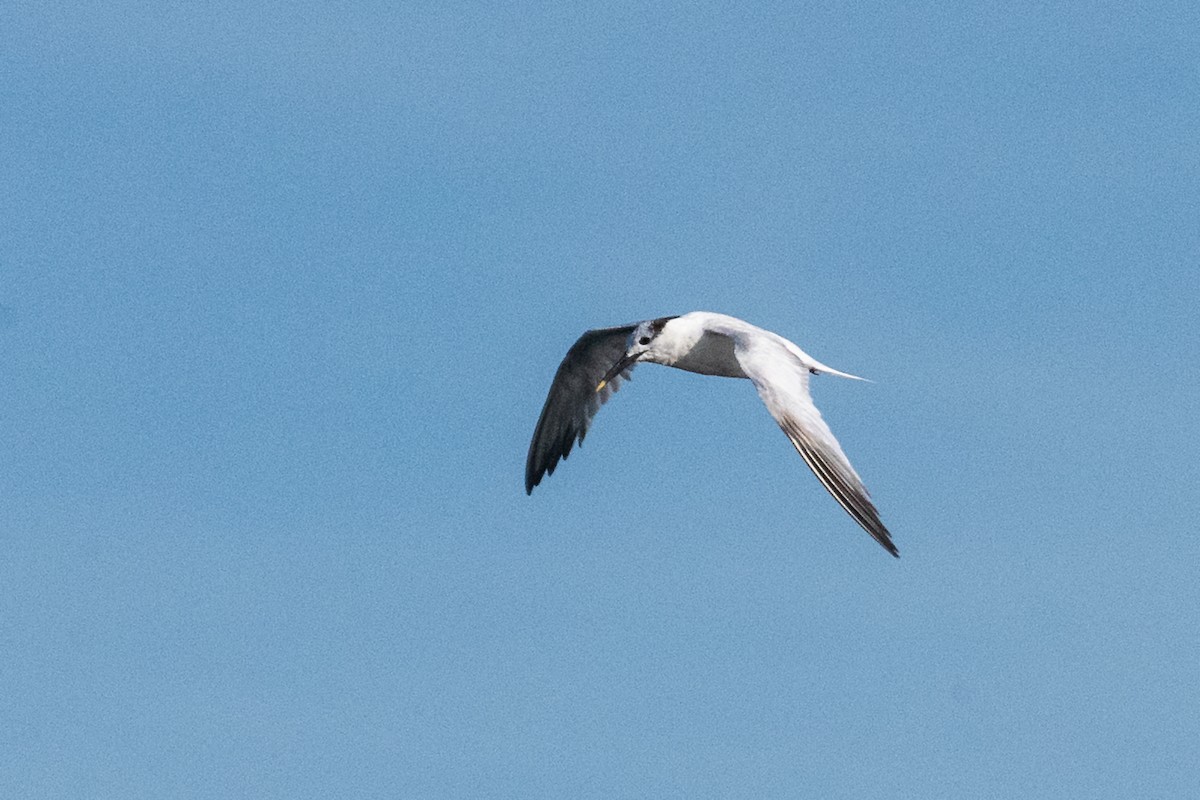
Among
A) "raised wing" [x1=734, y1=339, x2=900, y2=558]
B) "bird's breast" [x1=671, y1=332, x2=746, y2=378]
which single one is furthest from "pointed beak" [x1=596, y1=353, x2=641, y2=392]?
"raised wing" [x1=734, y1=339, x2=900, y2=558]

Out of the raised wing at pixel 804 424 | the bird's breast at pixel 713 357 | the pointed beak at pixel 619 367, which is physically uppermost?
the pointed beak at pixel 619 367

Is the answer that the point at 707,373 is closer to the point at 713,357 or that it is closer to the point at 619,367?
the point at 713,357

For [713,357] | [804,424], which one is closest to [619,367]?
[713,357]

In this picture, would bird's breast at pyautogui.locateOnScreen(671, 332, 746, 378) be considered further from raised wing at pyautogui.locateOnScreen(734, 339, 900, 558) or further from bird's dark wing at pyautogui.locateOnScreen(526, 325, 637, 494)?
bird's dark wing at pyautogui.locateOnScreen(526, 325, 637, 494)

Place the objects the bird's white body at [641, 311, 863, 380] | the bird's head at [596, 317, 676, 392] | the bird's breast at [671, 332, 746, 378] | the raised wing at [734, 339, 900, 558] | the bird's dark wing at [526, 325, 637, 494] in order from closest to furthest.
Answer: the raised wing at [734, 339, 900, 558], the bird's white body at [641, 311, 863, 380], the bird's breast at [671, 332, 746, 378], the bird's head at [596, 317, 676, 392], the bird's dark wing at [526, 325, 637, 494]

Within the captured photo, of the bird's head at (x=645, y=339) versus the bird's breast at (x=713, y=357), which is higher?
the bird's head at (x=645, y=339)

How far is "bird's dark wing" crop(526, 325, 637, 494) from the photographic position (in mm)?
30266

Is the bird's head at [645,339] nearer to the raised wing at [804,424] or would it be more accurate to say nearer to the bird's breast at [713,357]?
the bird's breast at [713,357]

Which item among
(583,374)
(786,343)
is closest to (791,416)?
(786,343)

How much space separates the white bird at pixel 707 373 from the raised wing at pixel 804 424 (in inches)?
0.5

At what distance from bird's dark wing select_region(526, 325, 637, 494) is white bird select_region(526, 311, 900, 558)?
0.06ft

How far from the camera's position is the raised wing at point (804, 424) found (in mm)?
20906

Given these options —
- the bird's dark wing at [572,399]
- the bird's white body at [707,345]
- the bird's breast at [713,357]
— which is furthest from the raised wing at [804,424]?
the bird's dark wing at [572,399]

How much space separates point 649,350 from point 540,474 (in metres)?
4.09
